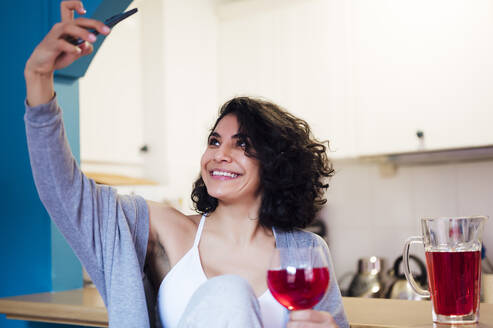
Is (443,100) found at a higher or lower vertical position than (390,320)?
higher

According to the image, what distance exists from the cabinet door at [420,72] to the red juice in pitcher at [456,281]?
1247 mm

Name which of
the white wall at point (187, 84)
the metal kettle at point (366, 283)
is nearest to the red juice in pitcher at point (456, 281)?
the metal kettle at point (366, 283)

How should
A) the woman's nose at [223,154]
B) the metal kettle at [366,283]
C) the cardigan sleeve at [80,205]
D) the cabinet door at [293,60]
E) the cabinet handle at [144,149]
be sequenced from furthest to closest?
the cabinet handle at [144,149]
the cabinet door at [293,60]
the metal kettle at [366,283]
the woman's nose at [223,154]
the cardigan sleeve at [80,205]

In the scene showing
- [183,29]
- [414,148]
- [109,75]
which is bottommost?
[414,148]

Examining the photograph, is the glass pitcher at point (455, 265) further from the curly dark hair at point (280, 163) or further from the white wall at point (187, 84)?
the white wall at point (187, 84)

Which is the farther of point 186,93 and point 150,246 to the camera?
point 186,93

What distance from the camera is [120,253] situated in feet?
4.30

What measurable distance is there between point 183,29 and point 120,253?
1.97 m

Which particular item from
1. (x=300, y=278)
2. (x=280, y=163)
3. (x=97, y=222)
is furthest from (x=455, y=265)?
(x=97, y=222)

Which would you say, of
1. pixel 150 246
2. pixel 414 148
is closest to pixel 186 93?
pixel 414 148

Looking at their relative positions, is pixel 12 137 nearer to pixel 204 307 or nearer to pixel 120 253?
pixel 120 253

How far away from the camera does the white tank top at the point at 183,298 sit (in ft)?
4.51

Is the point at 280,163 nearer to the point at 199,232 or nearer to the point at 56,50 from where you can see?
the point at 199,232

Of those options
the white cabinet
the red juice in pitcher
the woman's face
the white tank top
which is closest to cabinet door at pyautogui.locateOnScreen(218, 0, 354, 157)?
the white cabinet
